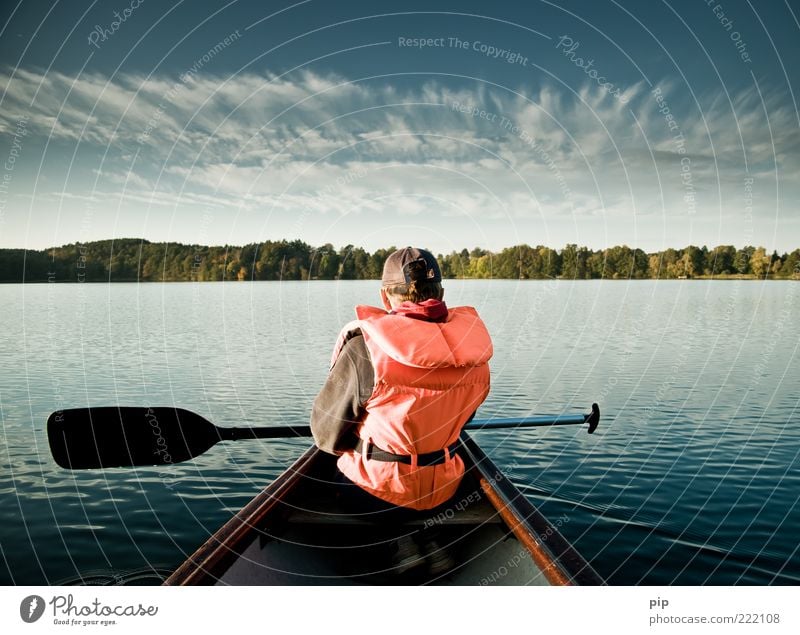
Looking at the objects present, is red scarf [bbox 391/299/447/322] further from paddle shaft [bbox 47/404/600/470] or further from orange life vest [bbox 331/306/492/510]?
paddle shaft [bbox 47/404/600/470]

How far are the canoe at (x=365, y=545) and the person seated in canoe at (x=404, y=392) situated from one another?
0.20 m

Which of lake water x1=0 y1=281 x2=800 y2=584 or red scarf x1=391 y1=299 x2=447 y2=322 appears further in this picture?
lake water x1=0 y1=281 x2=800 y2=584

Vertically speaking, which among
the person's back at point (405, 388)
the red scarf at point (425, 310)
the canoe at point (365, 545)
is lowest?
the canoe at point (365, 545)

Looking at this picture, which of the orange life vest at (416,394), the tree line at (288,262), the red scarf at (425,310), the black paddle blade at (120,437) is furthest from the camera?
the tree line at (288,262)

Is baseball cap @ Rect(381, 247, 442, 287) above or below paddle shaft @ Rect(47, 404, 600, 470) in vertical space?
above

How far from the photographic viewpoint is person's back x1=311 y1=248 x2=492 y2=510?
2.71m

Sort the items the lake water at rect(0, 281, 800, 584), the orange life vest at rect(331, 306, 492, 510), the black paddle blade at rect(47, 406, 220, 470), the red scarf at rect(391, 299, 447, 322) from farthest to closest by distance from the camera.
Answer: the lake water at rect(0, 281, 800, 584) → the black paddle blade at rect(47, 406, 220, 470) → the red scarf at rect(391, 299, 447, 322) → the orange life vest at rect(331, 306, 492, 510)

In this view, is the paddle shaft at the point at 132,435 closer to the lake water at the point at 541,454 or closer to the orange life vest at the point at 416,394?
the lake water at the point at 541,454

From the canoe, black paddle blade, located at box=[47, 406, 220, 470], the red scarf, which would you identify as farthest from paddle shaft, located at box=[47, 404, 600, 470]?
the red scarf

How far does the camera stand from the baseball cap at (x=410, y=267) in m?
2.91

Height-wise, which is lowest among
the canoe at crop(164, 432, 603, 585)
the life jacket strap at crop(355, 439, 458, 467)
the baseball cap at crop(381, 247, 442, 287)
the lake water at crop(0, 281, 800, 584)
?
the lake water at crop(0, 281, 800, 584)

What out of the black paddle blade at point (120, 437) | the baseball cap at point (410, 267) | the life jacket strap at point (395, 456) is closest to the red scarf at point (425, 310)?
the baseball cap at point (410, 267)

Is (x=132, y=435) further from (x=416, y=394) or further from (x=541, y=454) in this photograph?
(x=541, y=454)

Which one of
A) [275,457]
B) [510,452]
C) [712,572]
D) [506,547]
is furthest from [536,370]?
[506,547]
